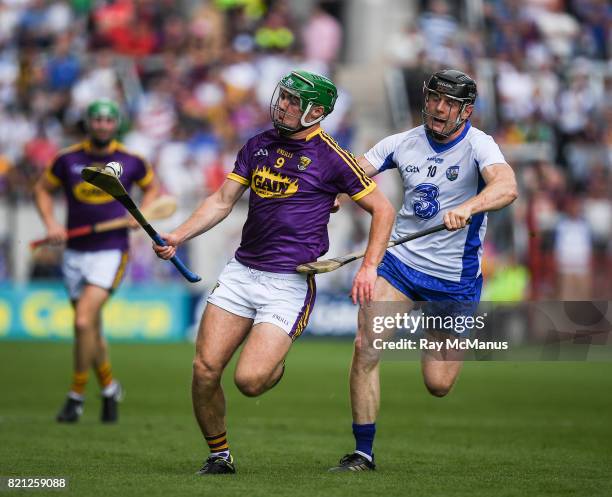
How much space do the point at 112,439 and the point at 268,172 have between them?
311cm

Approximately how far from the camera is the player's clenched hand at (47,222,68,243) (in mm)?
11555

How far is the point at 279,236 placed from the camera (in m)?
8.12

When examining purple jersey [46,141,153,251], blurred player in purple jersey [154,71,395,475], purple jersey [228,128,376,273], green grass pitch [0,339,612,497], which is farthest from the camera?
purple jersey [46,141,153,251]

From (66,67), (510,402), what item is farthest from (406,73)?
(510,402)

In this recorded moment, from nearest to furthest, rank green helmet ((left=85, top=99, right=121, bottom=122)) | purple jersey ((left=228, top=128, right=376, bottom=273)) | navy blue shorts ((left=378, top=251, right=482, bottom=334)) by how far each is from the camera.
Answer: purple jersey ((left=228, top=128, right=376, bottom=273)) < navy blue shorts ((left=378, top=251, right=482, bottom=334)) < green helmet ((left=85, top=99, right=121, bottom=122))

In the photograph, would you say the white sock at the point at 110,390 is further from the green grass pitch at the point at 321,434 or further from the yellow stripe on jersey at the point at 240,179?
the yellow stripe on jersey at the point at 240,179

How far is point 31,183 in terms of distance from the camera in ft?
70.0

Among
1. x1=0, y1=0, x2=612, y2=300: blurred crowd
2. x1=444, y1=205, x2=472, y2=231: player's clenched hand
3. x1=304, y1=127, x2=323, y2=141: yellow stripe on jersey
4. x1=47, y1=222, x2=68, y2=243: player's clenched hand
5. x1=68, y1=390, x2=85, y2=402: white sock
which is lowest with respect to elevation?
x1=68, y1=390, x2=85, y2=402: white sock

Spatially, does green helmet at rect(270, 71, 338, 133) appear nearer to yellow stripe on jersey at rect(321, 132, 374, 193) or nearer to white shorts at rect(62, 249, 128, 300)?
yellow stripe on jersey at rect(321, 132, 374, 193)

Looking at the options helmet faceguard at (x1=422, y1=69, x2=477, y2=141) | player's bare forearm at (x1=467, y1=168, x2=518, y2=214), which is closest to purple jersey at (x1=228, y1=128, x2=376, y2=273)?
player's bare forearm at (x1=467, y1=168, x2=518, y2=214)

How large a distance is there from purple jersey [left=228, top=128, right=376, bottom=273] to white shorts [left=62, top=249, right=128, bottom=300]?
3704 mm

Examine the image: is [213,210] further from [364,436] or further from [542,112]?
[542,112]

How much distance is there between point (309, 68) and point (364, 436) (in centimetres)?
1448

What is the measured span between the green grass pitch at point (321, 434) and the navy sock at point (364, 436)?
0.20 meters
